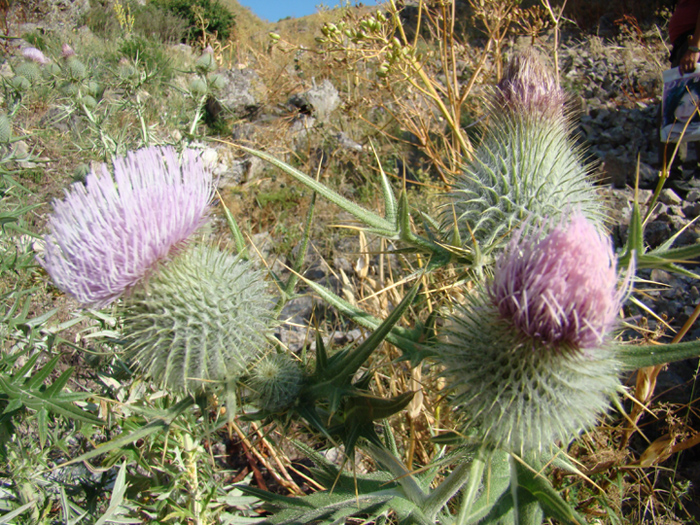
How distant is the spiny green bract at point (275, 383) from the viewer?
54.7 inches

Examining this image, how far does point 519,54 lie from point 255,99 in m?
7.34

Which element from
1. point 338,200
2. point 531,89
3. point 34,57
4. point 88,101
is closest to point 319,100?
point 34,57

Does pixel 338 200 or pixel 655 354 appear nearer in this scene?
pixel 655 354

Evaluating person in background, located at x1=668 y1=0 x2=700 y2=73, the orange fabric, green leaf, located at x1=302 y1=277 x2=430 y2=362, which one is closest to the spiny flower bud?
green leaf, located at x1=302 y1=277 x2=430 y2=362

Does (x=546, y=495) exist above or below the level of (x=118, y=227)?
below

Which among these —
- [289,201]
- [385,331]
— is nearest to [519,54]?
[385,331]

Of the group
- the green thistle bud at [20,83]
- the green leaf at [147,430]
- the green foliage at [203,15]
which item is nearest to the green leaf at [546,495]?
the green leaf at [147,430]

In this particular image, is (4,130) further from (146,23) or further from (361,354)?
(146,23)

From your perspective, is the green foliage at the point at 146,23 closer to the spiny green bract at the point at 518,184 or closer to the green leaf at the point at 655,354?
the spiny green bract at the point at 518,184

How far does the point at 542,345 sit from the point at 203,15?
53.7 ft

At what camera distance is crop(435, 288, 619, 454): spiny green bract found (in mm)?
1193

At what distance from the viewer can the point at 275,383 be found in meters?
1.40

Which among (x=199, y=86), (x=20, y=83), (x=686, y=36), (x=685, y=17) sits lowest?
(x=199, y=86)

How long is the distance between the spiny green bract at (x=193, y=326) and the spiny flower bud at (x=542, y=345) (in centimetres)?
76
